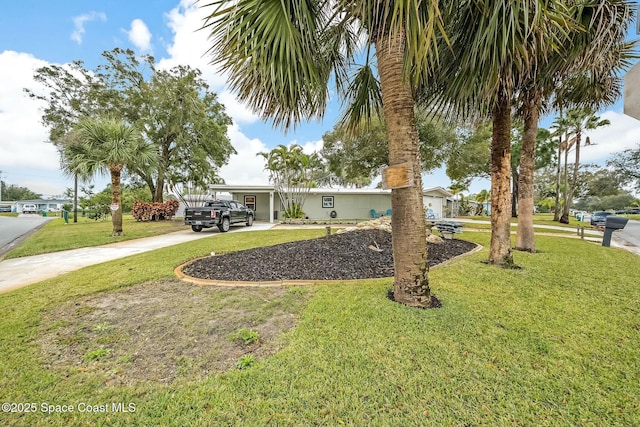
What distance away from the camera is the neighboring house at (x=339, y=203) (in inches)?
860

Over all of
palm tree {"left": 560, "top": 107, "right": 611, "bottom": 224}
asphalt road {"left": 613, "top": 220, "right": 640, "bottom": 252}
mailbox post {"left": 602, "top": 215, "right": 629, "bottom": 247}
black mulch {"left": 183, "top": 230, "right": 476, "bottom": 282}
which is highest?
palm tree {"left": 560, "top": 107, "right": 611, "bottom": 224}

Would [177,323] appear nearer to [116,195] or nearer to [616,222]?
[116,195]

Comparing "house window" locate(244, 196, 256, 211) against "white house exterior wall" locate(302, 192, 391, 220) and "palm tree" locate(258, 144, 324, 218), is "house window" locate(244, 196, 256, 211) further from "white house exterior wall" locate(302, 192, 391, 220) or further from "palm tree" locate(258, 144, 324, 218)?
"white house exterior wall" locate(302, 192, 391, 220)

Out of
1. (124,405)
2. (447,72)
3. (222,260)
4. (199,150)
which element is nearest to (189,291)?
(222,260)

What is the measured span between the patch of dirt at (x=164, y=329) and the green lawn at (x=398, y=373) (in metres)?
0.11

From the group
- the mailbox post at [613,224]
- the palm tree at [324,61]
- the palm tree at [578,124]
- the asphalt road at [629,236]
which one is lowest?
the asphalt road at [629,236]

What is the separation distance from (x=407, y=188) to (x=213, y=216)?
Result: 11514mm

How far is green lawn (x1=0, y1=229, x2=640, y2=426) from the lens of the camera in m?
1.76

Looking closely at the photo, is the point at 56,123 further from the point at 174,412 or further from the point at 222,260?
the point at 174,412

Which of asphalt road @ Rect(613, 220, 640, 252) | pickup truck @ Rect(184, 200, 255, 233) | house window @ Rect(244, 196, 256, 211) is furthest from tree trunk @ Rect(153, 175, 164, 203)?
asphalt road @ Rect(613, 220, 640, 252)

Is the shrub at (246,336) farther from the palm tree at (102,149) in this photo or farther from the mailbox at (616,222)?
the mailbox at (616,222)

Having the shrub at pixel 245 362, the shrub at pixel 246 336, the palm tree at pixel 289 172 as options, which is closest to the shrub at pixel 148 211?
the palm tree at pixel 289 172

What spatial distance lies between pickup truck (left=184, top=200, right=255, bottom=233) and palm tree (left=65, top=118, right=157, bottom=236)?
2.93 metres

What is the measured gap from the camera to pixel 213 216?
1295cm
